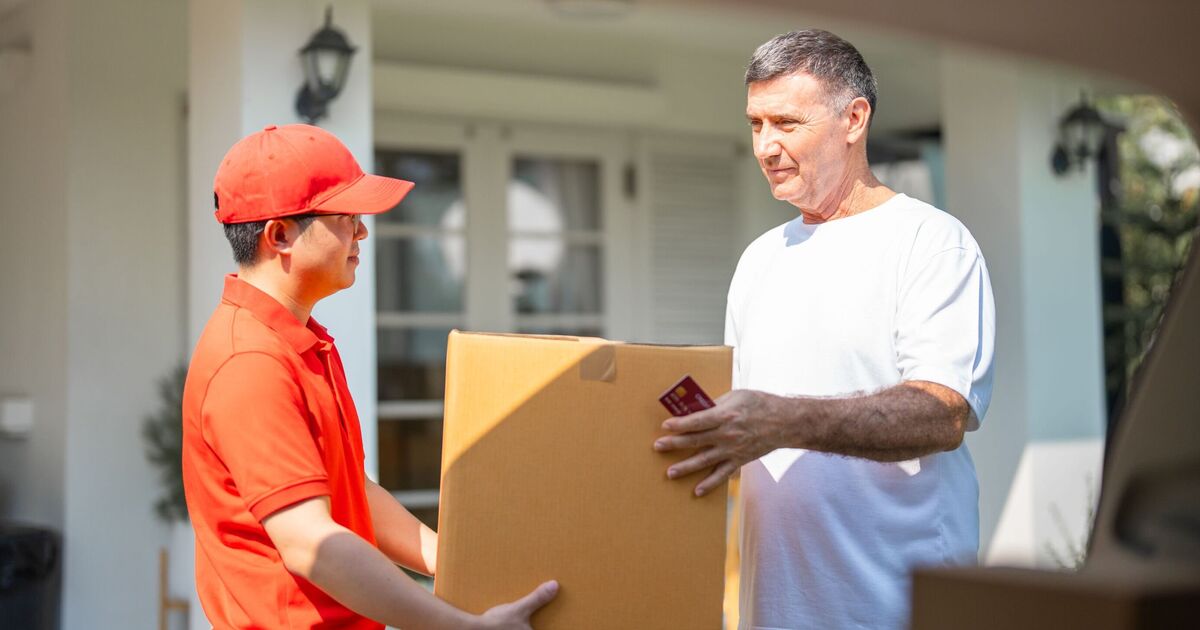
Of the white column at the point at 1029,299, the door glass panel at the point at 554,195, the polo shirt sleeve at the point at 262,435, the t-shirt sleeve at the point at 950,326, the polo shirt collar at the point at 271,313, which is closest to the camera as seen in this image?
the polo shirt sleeve at the point at 262,435

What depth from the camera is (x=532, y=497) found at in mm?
1518

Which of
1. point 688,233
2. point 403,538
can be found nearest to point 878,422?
point 403,538

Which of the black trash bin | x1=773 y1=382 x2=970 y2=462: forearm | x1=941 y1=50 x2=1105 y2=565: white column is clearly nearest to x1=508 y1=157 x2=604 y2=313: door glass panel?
x1=941 y1=50 x2=1105 y2=565: white column

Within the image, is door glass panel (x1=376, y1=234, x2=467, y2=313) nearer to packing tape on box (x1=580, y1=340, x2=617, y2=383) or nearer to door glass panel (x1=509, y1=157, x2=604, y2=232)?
door glass panel (x1=509, y1=157, x2=604, y2=232)

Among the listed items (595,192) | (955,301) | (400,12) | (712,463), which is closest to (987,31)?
(712,463)

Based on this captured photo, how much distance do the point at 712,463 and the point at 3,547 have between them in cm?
346

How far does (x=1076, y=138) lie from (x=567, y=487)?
3.99m

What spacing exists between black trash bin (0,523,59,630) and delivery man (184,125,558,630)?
301 centimetres

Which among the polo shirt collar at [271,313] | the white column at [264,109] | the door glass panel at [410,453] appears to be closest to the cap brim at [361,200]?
the polo shirt collar at [271,313]

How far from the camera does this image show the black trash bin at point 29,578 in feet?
13.9

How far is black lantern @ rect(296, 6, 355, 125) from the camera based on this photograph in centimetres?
362

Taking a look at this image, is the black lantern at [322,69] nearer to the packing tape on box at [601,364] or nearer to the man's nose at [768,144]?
the man's nose at [768,144]

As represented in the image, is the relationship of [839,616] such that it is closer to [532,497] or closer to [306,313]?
[532,497]

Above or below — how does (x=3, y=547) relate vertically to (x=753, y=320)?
below
